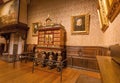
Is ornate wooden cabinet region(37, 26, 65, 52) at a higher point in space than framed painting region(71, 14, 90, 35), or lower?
lower

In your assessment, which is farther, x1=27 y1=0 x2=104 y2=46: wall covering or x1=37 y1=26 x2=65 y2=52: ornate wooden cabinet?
x1=37 y1=26 x2=65 y2=52: ornate wooden cabinet

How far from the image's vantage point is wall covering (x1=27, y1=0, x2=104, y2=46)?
4.12 m

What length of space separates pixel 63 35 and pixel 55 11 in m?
1.71

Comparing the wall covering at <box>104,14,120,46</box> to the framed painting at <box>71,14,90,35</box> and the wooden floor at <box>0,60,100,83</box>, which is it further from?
the framed painting at <box>71,14,90,35</box>

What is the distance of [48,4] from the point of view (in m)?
5.52

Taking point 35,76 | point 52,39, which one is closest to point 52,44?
point 52,39

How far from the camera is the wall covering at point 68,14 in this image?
4.12 metres

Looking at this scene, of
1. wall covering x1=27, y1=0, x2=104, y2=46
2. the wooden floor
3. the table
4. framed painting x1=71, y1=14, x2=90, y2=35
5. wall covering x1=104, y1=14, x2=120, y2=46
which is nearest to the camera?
the table

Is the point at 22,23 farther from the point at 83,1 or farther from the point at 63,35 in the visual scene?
the point at 83,1

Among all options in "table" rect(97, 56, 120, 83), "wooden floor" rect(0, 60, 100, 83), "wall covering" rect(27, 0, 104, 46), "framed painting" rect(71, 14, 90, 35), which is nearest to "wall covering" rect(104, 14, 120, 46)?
"table" rect(97, 56, 120, 83)

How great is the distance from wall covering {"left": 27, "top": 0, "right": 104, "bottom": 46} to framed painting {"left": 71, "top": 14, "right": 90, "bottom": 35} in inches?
7.0

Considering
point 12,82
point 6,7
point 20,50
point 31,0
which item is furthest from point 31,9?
point 12,82

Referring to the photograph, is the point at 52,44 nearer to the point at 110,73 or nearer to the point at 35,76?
the point at 35,76

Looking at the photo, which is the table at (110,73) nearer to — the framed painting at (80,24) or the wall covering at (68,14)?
the wall covering at (68,14)
